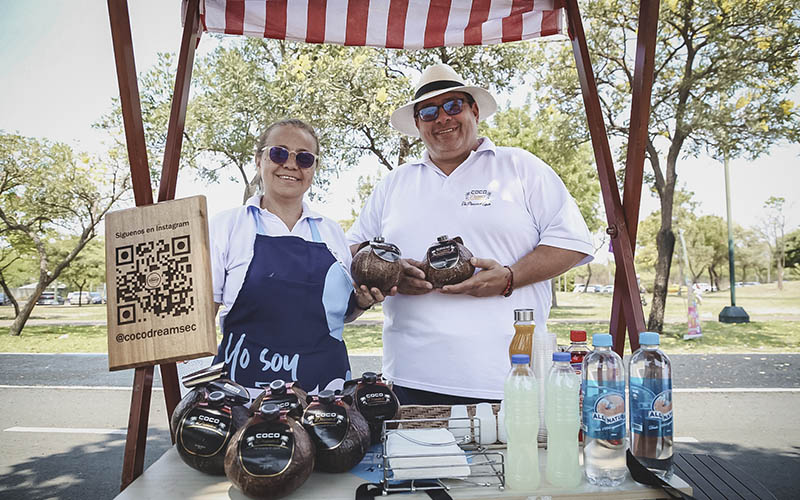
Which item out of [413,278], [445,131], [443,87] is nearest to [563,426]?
[413,278]

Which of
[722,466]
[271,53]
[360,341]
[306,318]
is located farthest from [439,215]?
[271,53]

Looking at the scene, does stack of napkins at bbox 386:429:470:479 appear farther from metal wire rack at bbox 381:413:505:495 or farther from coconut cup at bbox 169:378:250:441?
coconut cup at bbox 169:378:250:441

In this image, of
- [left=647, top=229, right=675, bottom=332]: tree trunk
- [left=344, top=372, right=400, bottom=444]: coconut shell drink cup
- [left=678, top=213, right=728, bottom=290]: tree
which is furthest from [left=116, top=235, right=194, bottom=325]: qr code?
[left=678, top=213, right=728, bottom=290]: tree

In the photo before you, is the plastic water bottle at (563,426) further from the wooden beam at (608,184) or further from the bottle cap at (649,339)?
the wooden beam at (608,184)

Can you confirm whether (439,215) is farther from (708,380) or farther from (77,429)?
(708,380)

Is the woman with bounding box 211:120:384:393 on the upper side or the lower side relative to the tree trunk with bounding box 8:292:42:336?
upper

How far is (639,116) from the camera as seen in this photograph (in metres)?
2.20

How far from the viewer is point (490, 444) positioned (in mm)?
1734

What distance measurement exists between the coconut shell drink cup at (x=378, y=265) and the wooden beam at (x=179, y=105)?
0.77 metres

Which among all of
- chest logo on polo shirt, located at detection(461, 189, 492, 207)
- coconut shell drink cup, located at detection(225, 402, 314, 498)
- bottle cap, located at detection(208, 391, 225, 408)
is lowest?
coconut shell drink cup, located at detection(225, 402, 314, 498)

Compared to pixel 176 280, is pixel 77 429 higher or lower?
lower

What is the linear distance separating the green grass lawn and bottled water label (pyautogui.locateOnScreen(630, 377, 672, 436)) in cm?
1192

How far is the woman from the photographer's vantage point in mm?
2094

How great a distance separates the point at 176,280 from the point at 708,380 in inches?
396
